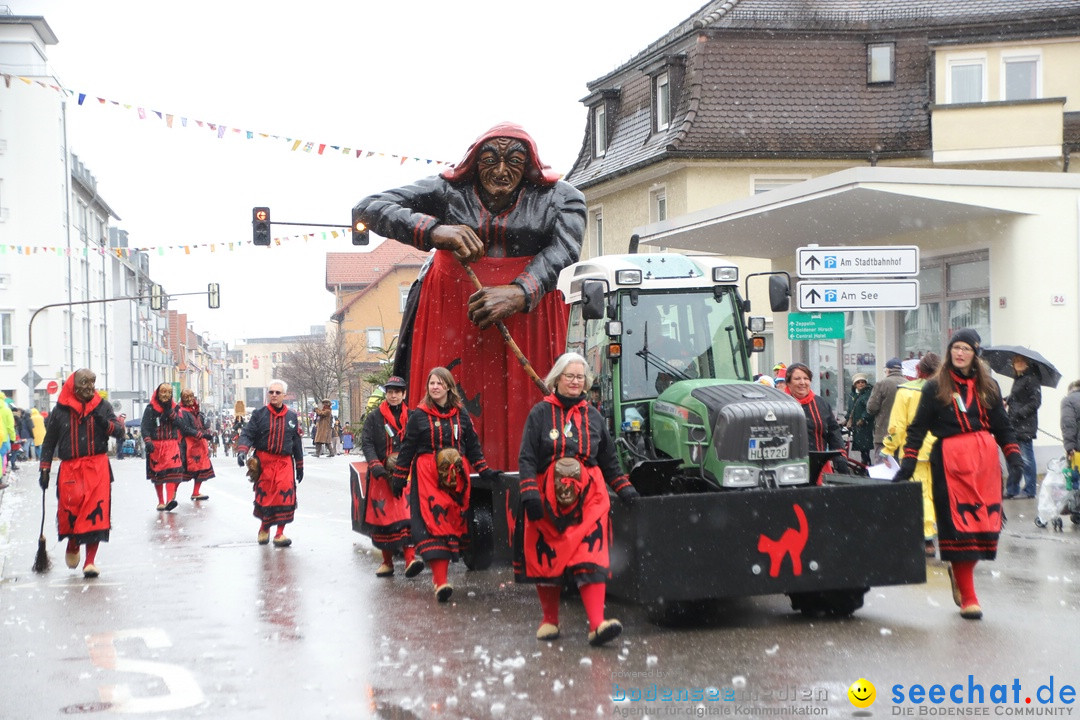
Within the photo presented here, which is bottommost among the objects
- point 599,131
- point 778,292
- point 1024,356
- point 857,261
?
point 1024,356

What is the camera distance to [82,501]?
39.8 ft

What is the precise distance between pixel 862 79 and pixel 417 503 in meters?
25.4

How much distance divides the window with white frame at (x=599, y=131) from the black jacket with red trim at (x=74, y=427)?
27.2 meters

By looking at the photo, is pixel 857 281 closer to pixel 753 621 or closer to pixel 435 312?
pixel 435 312

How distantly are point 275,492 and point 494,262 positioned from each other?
505cm

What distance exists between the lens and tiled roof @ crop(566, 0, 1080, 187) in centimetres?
3209

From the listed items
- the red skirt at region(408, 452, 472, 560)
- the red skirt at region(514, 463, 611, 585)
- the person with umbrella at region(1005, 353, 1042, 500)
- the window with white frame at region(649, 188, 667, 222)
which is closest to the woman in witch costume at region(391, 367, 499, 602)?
the red skirt at region(408, 452, 472, 560)

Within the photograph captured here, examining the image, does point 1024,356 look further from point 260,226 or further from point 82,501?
point 260,226

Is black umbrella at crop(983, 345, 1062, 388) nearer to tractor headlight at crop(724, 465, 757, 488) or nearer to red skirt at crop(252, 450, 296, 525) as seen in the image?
tractor headlight at crop(724, 465, 757, 488)

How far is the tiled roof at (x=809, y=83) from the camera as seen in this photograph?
3209 centimetres

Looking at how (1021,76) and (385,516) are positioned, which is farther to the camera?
(1021,76)

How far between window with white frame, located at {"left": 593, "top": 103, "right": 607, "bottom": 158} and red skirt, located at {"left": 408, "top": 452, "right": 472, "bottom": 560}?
28.7m

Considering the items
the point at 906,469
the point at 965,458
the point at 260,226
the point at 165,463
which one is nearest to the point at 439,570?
the point at 906,469

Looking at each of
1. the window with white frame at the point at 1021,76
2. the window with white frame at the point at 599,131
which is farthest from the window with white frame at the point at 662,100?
the window with white frame at the point at 1021,76
